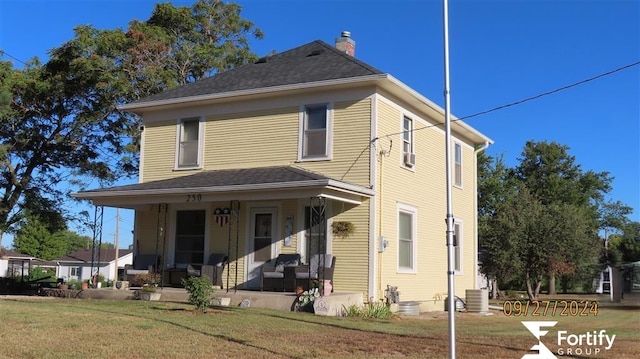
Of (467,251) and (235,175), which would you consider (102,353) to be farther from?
(467,251)

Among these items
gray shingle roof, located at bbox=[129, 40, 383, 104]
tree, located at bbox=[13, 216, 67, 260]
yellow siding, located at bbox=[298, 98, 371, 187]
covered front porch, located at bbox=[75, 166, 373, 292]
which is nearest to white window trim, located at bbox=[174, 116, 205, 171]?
covered front porch, located at bbox=[75, 166, 373, 292]

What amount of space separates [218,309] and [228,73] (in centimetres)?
889

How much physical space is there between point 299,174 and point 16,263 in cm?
4431

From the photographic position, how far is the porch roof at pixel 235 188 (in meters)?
14.2

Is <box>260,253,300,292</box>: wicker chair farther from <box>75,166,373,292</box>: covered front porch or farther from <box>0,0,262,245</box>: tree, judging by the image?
<box>0,0,262,245</box>: tree

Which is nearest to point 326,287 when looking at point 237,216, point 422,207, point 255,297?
point 255,297

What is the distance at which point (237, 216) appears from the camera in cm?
1672

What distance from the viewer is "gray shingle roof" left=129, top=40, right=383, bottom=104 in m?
16.2

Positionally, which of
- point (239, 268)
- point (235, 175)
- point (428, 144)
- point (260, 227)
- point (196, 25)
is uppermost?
point (196, 25)

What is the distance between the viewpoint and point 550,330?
40.3 feet

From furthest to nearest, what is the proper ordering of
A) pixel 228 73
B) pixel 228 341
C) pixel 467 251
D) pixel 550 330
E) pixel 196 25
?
pixel 196 25 → pixel 467 251 → pixel 228 73 → pixel 550 330 → pixel 228 341

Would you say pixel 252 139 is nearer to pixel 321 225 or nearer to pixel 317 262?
pixel 321 225

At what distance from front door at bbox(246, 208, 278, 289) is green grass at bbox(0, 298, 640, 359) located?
2956 mm

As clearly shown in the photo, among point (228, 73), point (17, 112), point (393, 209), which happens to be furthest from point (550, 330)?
point (17, 112)
